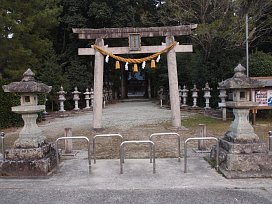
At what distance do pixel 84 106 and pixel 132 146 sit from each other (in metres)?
15.8

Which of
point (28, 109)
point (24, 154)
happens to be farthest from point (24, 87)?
point (24, 154)

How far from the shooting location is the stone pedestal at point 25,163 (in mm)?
5824

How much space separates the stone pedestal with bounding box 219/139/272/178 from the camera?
18.4 feet

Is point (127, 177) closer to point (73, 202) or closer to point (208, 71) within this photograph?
point (73, 202)

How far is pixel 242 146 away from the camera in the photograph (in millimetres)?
5766

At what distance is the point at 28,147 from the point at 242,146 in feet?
15.3

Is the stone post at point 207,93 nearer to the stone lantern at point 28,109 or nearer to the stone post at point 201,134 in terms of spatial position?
the stone post at point 201,134

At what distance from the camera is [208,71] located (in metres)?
17.1

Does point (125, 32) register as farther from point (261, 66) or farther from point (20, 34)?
point (261, 66)

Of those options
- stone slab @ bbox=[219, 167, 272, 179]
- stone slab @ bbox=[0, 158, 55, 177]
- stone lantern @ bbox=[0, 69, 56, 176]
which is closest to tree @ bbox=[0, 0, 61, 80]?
stone lantern @ bbox=[0, 69, 56, 176]

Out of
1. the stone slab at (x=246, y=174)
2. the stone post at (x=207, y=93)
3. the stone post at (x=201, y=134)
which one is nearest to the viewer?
the stone slab at (x=246, y=174)

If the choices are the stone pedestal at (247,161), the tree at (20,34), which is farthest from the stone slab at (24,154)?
the tree at (20,34)

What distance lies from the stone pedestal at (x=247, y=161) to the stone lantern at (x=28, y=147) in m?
3.95

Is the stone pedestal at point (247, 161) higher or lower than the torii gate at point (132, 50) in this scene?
lower
